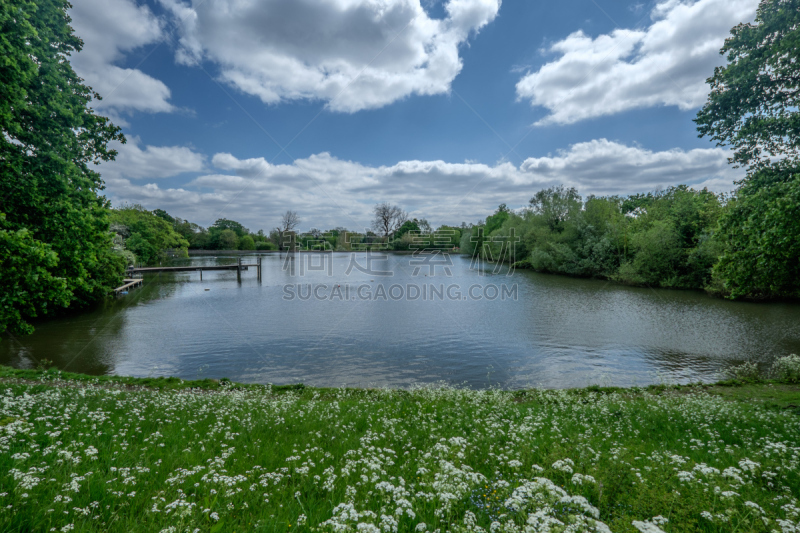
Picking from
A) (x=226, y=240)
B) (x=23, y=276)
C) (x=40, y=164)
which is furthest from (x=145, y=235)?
(x=23, y=276)

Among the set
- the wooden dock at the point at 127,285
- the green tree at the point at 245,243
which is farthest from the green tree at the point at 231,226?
the wooden dock at the point at 127,285

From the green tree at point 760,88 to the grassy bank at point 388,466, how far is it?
28.4 ft

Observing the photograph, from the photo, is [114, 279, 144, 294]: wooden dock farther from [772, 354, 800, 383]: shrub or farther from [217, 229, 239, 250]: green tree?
[217, 229, 239, 250]: green tree

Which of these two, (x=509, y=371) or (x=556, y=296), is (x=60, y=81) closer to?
(x=509, y=371)

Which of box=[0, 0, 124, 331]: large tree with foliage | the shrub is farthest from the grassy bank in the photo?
the shrub

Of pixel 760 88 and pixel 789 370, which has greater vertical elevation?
pixel 760 88

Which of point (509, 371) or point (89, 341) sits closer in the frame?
point (509, 371)

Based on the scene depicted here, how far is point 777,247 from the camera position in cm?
1070

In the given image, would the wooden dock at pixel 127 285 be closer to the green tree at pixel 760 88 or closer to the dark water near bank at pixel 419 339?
the dark water near bank at pixel 419 339

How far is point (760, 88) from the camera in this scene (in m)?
11.9

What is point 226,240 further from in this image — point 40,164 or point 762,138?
point 762,138

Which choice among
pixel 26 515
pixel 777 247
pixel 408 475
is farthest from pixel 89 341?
pixel 777 247

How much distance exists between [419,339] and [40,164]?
17.8 metres

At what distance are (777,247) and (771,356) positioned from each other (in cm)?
1176
